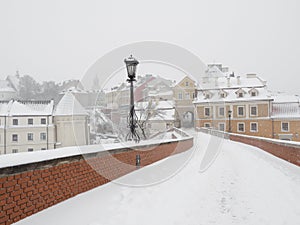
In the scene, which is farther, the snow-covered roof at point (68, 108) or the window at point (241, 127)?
the snow-covered roof at point (68, 108)

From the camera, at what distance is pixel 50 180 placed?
4.41 meters

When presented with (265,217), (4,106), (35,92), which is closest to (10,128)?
(4,106)

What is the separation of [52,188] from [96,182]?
1.41 meters

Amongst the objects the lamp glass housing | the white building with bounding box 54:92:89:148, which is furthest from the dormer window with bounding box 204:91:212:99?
the lamp glass housing

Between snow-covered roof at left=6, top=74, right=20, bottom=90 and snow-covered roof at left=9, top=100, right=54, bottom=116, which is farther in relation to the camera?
snow-covered roof at left=6, top=74, right=20, bottom=90

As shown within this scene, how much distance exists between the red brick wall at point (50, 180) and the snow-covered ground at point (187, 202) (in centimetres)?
15

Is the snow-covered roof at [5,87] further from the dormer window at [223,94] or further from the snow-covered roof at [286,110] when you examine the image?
the snow-covered roof at [286,110]

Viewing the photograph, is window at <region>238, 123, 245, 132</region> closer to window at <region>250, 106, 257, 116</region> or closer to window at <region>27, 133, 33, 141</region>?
window at <region>250, 106, 257, 116</region>

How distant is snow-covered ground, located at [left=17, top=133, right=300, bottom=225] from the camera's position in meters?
4.23

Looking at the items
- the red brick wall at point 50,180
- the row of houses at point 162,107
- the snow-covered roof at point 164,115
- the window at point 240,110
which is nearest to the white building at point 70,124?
the row of houses at point 162,107

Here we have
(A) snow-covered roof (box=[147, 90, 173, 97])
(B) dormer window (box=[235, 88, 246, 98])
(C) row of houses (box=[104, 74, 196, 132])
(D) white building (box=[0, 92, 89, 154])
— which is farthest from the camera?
(A) snow-covered roof (box=[147, 90, 173, 97])

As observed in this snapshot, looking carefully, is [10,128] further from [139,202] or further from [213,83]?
[139,202]

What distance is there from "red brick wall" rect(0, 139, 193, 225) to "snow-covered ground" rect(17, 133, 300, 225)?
150mm

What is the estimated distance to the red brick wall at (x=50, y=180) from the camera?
11.8 feet
